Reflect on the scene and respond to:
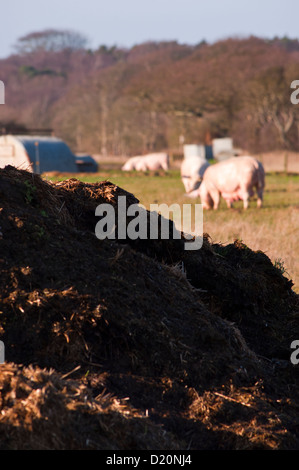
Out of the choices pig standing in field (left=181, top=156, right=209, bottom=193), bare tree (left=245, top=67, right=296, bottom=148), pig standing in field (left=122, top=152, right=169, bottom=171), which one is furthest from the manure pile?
bare tree (left=245, top=67, right=296, bottom=148)

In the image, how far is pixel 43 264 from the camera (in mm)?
3988

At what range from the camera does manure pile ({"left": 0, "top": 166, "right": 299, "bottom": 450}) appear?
3148mm

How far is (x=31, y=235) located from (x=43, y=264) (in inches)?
10.9

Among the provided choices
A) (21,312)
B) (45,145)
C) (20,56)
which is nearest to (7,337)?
(21,312)

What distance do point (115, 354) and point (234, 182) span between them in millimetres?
16726

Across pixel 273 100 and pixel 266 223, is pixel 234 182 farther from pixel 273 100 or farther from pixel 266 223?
pixel 273 100

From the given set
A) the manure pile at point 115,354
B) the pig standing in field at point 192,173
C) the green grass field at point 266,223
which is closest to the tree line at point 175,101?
the pig standing in field at point 192,173

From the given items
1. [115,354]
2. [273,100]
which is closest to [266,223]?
[115,354]

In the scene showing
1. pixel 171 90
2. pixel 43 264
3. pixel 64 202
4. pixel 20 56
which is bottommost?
pixel 43 264

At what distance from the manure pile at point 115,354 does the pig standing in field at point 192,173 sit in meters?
21.0

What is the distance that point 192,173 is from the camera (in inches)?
1076

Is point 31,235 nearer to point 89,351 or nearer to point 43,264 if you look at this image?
point 43,264
